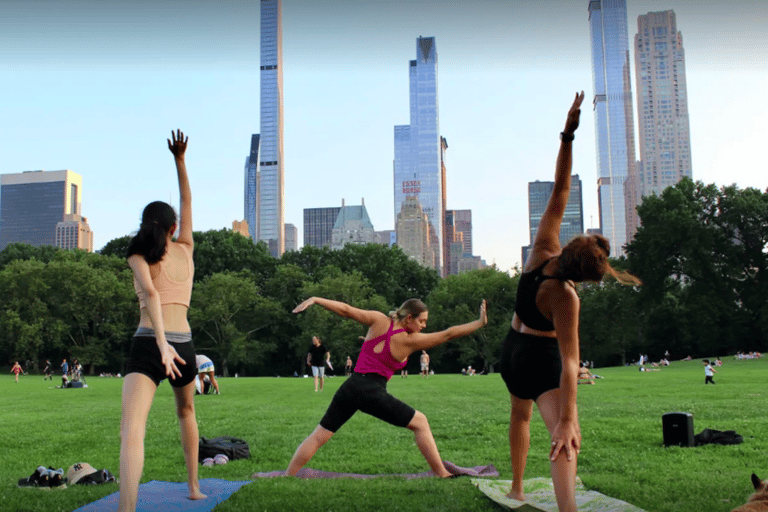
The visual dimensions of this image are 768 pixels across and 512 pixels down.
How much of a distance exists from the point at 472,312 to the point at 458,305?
159 centimetres

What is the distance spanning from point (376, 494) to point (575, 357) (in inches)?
113

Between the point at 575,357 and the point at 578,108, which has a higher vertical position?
the point at 578,108

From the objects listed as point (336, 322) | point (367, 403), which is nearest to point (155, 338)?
point (367, 403)

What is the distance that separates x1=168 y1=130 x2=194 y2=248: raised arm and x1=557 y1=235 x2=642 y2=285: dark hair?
3.29m

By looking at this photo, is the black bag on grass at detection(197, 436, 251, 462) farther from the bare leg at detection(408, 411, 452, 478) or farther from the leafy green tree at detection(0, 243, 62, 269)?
the leafy green tree at detection(0, 243, 62, 269)

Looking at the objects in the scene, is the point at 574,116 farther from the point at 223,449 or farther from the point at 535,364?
the point at 223,449

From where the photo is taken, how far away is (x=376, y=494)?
6.24 metres

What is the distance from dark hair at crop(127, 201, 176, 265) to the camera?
5148 mm

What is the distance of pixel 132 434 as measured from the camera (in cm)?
484

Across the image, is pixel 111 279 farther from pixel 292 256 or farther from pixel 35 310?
pixel 292 256

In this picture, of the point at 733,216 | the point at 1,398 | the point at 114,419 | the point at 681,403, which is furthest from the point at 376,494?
the point at 733,216

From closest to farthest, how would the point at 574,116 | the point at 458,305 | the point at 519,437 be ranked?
the point at 574,116 → the point at 519,437 → the point at 458,305

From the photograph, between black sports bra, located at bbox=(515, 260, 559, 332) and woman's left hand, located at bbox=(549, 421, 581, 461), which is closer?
woman's left hand, located at bbox=(549, 421, 581, 461)

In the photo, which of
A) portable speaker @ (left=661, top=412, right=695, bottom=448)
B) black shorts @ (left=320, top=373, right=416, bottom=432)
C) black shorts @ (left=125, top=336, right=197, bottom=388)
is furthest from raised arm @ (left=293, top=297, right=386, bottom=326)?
portable speaker @ (left=661, top=412, right=695, bottom=448)
